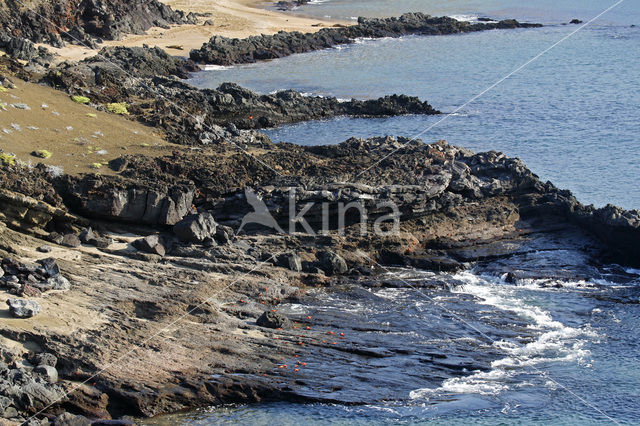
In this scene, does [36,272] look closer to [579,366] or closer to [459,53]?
[579,366]

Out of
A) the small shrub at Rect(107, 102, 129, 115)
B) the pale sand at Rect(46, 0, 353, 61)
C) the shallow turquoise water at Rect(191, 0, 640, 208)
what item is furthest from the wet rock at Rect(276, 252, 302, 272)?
the pale sand at Rect(46, 0, 353, 61)

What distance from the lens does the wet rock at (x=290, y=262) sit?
776 inches

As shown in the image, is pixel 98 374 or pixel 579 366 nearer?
pixel 98 374

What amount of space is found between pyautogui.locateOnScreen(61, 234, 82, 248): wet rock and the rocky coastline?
37mm

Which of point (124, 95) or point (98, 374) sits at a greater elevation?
point (124, 95)

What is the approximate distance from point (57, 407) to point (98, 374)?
37.8 inches

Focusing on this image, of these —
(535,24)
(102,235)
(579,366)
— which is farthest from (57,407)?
(535,24)

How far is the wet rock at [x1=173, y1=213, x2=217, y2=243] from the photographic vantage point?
19375 millimetres

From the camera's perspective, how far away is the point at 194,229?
19375 mm

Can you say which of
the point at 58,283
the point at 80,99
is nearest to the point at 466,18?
the point at 80,99

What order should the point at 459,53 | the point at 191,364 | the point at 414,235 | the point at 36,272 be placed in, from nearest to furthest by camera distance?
the point at 191,364
the point at 36,272
the point at 414,235
the point at 459,53

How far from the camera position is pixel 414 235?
2188 centimetres

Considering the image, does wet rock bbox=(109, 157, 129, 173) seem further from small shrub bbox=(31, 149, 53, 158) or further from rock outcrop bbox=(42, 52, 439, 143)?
rock outcrop bbox=(42, 52, 439, 143)

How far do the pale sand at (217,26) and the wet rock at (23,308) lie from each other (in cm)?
2517
